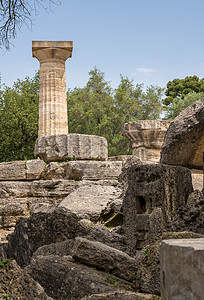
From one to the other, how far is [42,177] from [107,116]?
18.4 metres

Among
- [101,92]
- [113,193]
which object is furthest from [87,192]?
[101,92]

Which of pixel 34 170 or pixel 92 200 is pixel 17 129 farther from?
pixel 92 200

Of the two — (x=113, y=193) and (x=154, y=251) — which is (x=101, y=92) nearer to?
(x=113, y=193)

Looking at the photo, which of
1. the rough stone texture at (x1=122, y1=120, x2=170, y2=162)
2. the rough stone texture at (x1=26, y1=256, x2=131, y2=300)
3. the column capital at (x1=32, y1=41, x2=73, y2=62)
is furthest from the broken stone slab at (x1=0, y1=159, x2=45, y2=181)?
the column capital at (x1=32, y1=41, x2=73, y2=62)

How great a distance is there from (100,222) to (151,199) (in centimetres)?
217

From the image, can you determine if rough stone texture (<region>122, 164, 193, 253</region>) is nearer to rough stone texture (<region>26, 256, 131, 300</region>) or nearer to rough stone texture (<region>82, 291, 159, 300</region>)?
rough stone texture (<region>26, 256, 131, 300</region>)

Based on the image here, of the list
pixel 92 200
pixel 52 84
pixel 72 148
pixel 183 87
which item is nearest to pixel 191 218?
pixel 92 200

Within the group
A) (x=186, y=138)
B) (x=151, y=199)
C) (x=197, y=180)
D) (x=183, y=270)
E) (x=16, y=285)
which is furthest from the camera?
(x=197, y=180)

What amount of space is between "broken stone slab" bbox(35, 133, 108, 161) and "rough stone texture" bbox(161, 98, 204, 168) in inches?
142

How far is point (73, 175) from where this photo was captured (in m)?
8.62

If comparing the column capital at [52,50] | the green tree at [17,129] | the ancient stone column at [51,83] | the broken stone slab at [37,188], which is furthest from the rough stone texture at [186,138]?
the green tree at [17,129]

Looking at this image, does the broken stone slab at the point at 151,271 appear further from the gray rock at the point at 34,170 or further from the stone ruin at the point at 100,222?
the gray rock at the point at 34,170

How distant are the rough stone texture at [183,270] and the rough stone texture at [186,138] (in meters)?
3.74

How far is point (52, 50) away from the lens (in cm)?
1342
